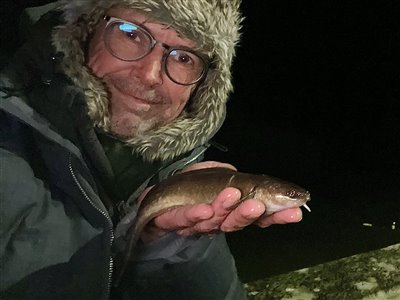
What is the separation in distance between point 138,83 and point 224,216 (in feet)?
2.93

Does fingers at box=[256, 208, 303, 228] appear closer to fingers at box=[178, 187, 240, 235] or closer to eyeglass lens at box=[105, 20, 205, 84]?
fingers at box=[178, 187, 240, 235]

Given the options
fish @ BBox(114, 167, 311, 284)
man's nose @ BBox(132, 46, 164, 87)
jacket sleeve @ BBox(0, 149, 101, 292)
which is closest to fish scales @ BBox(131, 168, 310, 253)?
fish @ BBox(114, 167, 311, 284)

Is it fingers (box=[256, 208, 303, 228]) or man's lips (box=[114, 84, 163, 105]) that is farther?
man's lips (box=[114, 84, 163, 105])

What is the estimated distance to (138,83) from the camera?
2322 millimetres

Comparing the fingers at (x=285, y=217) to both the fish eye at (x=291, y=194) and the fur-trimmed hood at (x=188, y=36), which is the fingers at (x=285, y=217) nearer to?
the fish eye at (x=291, y=194)

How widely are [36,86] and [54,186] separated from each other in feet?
1.10

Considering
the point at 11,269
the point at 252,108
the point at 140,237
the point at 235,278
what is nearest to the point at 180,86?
the point at 140,237

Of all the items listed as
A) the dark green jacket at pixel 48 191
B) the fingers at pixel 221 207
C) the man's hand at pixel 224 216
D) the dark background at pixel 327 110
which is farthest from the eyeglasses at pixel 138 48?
the dark background at pixel 327 110

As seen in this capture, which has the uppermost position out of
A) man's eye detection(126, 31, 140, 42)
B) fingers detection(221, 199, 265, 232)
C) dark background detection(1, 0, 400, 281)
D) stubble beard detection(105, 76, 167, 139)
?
man's eye detection(126, 31, 140, 42)

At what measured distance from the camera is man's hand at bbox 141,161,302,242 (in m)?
1.59

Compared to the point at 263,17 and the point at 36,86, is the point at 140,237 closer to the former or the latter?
the point at 36,86

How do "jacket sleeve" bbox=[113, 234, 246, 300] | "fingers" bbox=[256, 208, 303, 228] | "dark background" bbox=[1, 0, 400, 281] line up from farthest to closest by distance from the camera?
"dark background" bbox=[1, 0, 400, 281] < "jacket sleeve" bbox=[113, 234, 246, 300] < "fingers" bbox=[256, 208, 303, 228]

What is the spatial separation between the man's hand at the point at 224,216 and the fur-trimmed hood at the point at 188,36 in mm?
440

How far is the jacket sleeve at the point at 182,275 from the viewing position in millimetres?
2113
